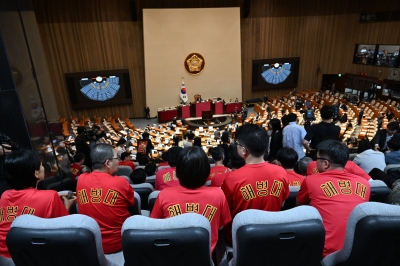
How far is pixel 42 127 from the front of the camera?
479cm

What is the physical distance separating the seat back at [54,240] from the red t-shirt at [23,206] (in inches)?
14.0

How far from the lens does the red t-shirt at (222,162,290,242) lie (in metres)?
1.92

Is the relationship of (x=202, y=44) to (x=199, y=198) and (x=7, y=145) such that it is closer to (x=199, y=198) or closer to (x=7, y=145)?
(x=7, y=145)

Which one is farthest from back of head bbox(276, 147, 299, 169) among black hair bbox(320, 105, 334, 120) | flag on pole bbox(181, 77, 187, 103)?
flag on pole bbox(181, 77, 187, 103)

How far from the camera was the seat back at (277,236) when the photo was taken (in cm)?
130

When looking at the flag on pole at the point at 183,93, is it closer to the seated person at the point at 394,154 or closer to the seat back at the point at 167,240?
the seated person at the point at 394,154

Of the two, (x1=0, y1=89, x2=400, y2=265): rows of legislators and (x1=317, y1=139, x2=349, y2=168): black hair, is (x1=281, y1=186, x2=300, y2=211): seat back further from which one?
(x1=317, y1=139, x2=349, y2=168): black hair

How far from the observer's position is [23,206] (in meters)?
1.76

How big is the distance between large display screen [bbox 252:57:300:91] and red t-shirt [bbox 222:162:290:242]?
46.9ft

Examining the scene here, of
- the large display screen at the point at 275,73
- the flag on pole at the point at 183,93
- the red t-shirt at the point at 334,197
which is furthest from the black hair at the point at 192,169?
the large display screen at the point at 275,73

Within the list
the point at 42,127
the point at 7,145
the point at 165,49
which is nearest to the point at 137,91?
the point at 165,49

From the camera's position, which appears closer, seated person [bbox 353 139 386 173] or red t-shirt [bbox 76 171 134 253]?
red t-shirt [bbox 76 171 134 253]

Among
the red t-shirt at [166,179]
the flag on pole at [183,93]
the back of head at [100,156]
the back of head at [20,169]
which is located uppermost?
the back of head at [20,169]

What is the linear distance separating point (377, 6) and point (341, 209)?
705 inches
